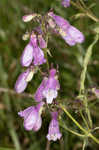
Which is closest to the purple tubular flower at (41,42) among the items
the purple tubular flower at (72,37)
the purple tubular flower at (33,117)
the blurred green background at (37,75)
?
the purple tubular flower at (72,37)

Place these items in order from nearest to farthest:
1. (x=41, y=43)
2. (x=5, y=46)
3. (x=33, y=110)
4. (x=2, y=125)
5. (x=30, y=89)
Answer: (x=41, y=43) < (x=33, y=110) < (x=30, y=89) < (x=2, y=125) < (x=5, y=46)

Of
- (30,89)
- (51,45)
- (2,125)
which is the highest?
(51,45)

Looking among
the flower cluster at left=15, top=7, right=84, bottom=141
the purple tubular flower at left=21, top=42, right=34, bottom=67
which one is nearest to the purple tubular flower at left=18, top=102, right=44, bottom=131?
the flower cluster at left=15, top=7, right=84, bottom=141

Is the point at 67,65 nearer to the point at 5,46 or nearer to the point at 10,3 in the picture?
the point at 5,46

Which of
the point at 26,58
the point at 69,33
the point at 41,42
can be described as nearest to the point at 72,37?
the point at 69,33

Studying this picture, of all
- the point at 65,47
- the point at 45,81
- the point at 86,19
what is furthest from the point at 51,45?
the point at 45,81

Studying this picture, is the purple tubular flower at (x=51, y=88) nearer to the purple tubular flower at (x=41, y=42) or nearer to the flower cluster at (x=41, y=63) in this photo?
the flower cluster at (x=41, y=63)

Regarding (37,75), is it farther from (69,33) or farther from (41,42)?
(41,42)
